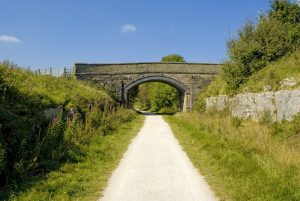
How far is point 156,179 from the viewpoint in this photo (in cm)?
600

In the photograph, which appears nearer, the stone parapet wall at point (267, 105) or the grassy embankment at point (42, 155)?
the grassy embankment at point (42, 155)

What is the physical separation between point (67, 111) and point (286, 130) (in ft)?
23.8

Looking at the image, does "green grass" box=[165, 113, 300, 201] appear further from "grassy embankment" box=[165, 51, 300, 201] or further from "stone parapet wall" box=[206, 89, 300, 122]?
"stone parapet wall" box=[206, 89, 300, 122]

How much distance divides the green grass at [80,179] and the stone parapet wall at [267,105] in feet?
18.7

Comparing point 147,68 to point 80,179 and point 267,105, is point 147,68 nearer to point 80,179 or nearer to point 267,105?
point 267,105

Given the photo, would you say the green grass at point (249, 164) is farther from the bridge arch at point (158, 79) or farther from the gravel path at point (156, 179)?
the bridge arch at point (158, 79)

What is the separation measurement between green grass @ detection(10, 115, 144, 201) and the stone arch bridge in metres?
21.5

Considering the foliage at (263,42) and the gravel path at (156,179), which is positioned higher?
the foliage at (263,42)

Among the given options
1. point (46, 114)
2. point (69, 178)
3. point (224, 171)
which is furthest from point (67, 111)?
point (224, 171)

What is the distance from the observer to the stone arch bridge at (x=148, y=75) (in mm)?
29938

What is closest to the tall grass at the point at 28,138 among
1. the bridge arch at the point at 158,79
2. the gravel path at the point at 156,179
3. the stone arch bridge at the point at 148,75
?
the gravel path at the point at 156,179

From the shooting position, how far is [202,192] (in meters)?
5.19

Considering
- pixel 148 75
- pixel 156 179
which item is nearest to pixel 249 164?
pixel 156 179

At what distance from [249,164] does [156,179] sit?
2.05 meters
